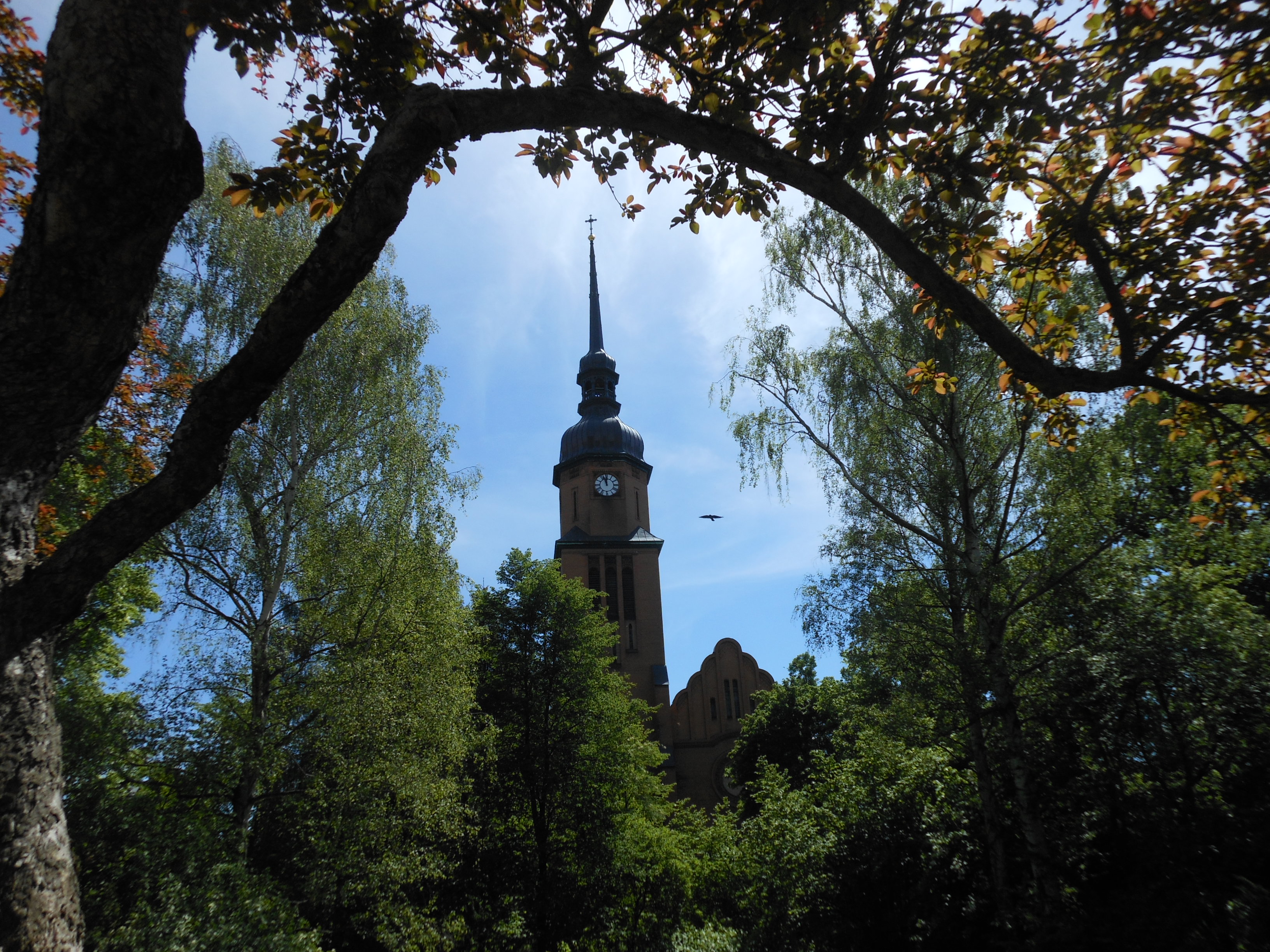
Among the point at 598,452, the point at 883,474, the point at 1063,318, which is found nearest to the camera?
the point at 1063,318

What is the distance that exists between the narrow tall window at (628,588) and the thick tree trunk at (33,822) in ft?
137

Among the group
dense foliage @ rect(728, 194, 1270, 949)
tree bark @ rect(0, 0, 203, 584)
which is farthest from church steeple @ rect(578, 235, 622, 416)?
tree bark @ rect(0, 0, 203, 584)

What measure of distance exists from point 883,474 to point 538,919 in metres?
13.1

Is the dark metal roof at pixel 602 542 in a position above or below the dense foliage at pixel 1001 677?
above

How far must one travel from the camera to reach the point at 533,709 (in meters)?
22.6

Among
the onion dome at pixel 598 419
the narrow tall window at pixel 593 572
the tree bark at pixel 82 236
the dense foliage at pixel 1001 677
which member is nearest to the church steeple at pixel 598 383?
the onion dome at pixel 598 419

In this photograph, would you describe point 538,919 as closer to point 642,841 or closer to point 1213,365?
point 642,841

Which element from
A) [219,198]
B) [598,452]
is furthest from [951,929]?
[598,452]

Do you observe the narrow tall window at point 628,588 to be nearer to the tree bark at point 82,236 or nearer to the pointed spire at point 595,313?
the pointed spire at point 595,313

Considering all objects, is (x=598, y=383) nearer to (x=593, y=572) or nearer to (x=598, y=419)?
(x=598, y=419)

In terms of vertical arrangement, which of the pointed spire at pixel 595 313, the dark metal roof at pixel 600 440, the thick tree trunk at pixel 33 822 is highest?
the pointed spire at pixel 595 313

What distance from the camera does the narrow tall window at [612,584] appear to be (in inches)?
1718

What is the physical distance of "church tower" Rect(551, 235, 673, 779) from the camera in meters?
42.5

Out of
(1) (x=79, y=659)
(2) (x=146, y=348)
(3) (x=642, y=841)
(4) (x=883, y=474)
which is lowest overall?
(3) (x=642, y=841)
